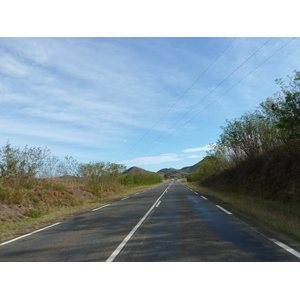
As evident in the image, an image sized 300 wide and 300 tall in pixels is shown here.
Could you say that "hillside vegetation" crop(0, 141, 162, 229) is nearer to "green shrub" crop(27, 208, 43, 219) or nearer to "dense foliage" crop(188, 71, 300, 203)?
"green shrub" crop(27, 208, 43, 219)

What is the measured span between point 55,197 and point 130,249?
15.1 metres

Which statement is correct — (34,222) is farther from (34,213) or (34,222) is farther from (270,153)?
(270,153)

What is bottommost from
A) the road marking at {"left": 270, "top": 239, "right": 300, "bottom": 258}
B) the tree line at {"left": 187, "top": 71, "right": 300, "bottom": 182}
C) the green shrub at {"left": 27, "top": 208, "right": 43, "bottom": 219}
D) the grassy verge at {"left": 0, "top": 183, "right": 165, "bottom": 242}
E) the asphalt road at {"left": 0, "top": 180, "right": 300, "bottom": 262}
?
the road marking at {"left": 270, "top": 239, "right": 300, "bottom": 258}

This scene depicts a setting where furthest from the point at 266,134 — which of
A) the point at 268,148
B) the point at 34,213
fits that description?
the point at 34,213

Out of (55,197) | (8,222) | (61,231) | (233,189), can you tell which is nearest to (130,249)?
(61,231)

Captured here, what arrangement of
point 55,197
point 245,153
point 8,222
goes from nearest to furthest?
1. point 8,222
2. point 55,197
3. point 245,153

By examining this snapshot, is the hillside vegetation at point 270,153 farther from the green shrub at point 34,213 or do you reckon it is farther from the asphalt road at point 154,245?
the green shrub at point 34,213

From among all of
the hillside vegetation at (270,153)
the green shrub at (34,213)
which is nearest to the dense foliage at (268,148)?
the hillside vegetation at (270,153)

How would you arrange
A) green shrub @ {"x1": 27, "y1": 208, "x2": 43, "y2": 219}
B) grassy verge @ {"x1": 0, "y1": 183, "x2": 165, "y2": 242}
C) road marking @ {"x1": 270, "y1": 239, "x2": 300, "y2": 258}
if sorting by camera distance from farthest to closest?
green shrub @ {"x1": 27, "y1": 208, "x2": 43, "y2": 219} < grassy verge @ {"x1": 0, "y1": 183, "x2": 165, "y2": 242} < road marking @ {"x1": 270, "y1": 239, "x2": 300, "y2": 258}

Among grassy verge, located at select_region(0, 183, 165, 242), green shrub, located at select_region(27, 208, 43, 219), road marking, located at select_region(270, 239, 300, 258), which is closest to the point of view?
road marking, located at select_region(270, 239, 300, 258)

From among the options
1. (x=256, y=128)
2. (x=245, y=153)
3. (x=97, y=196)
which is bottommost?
(x=97, y=196)

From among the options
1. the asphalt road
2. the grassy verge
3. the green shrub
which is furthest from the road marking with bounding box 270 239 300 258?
the green shrub
